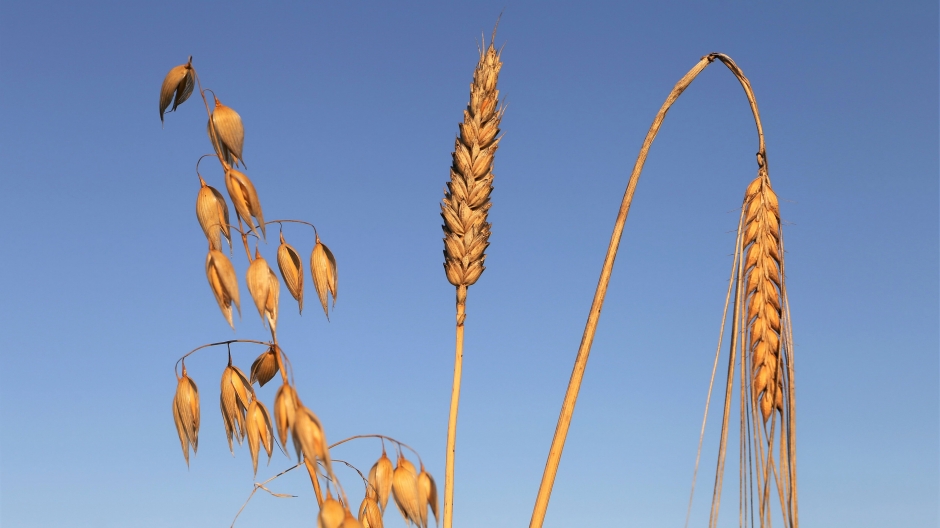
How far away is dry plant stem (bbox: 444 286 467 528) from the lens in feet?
5.40

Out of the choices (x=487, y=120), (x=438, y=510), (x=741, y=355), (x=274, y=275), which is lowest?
(x=438, y=510)

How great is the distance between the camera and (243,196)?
133 centimetres

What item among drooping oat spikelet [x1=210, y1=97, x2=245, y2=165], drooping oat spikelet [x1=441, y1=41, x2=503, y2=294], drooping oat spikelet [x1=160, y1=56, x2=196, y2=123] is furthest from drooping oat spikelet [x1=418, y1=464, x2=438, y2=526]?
drooping oat spikelet [x1=160, y1=56, x2=196, y2=123]

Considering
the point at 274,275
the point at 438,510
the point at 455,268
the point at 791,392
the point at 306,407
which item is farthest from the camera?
the point at 455,268

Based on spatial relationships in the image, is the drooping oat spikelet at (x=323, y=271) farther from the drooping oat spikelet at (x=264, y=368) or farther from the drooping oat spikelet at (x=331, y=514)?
the drooping oat spikelet at (x=331, y=514)

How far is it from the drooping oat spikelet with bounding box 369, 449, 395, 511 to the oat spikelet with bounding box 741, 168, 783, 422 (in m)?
0.83

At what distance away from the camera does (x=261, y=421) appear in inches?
54.6

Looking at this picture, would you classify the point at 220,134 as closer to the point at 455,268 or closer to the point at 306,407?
the point at 306,407

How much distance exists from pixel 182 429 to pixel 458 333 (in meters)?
0.62

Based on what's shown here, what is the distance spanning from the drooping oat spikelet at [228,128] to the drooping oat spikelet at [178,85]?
0.27 feet

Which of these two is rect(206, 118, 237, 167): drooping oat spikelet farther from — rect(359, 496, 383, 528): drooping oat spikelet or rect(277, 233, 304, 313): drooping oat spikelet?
rect(359, 496, 383, 528): drooping oat spikelet

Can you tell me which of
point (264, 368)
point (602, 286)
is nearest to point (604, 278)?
point (602, 286)

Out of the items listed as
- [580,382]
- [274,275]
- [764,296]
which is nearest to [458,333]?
[580,382]

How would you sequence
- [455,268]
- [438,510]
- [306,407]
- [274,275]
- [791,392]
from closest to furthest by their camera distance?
1. [306,407]
2. [274,275]
3. [438,510]
4. [791,392]
5. [455,268]
